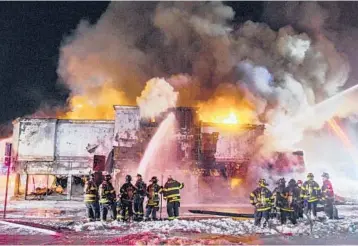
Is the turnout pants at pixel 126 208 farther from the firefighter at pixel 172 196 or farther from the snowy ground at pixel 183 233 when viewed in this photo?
the firefighter at pixel 172 196

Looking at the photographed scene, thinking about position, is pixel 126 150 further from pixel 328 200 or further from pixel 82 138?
pixel 328 200

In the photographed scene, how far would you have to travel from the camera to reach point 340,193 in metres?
28.1

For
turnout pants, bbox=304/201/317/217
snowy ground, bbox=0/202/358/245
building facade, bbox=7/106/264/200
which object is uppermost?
building facade, bbox=7/106/264/200

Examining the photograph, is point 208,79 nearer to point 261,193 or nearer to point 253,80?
point 253,80

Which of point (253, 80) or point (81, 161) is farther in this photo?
point (253, 80)

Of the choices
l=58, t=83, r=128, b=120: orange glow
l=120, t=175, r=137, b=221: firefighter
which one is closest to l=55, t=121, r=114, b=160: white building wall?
l=58, t=83, r=128, b=120: orange glow

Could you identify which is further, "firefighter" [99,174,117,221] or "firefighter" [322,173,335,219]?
"firefighter" [322,173,335,219]

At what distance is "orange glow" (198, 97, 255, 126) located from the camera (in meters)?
31.6

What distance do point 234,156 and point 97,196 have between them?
1461 centimetres

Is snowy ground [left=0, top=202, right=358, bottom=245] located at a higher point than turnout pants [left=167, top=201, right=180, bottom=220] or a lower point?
lower

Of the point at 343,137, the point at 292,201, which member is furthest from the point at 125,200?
the point at 343,137

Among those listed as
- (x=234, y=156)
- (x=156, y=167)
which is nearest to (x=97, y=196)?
(x=156, y=167)

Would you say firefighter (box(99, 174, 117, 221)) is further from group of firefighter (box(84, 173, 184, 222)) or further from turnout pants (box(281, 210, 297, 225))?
turnout pants (box(281, 210, 297, 225))

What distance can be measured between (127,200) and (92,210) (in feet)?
4.04
